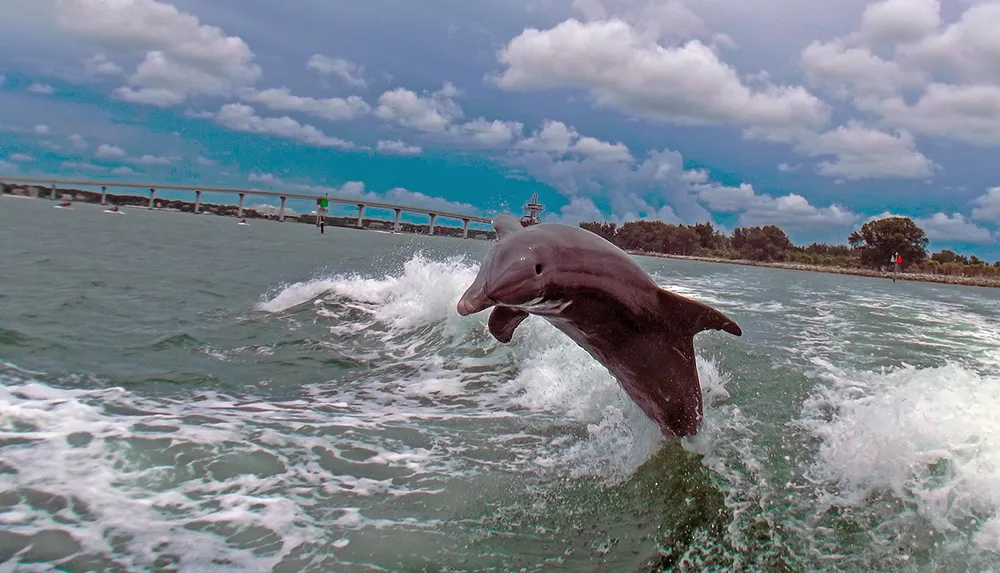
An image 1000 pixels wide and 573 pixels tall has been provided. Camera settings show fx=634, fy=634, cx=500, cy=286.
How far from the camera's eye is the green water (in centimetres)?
408

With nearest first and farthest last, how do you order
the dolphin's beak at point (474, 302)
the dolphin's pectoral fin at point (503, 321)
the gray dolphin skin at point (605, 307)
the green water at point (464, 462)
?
the dolphin's beak at point (474, 302)
the gray dolphin skin at point (605, 307)
the green water at point (464, 462)
the dolphin's pectoral fin at point (503, 321)

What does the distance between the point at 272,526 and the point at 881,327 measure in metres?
15.6

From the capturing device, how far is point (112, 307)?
1253 cm

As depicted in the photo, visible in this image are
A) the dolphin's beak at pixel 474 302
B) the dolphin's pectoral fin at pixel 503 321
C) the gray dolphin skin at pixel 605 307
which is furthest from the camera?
the dolphin's pectoral fin at pixel 503 321

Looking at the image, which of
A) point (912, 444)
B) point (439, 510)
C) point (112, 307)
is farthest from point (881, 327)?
point (112, 307)

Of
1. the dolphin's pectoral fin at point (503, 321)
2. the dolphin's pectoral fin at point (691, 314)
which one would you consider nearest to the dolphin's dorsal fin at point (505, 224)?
the dolphin's pectoral fin at point (503, 321)

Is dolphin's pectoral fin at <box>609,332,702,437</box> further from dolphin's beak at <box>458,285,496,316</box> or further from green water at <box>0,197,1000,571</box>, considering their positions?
dolphin's beak at <box>458,285,496,316</box>

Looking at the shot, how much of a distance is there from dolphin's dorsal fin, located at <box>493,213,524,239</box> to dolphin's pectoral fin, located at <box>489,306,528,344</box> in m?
0.59

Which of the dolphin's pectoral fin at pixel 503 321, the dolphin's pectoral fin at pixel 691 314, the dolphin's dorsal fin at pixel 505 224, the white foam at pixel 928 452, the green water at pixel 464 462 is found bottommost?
the green water at pixel 464 462

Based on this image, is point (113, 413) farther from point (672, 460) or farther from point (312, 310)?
point (312, 310)

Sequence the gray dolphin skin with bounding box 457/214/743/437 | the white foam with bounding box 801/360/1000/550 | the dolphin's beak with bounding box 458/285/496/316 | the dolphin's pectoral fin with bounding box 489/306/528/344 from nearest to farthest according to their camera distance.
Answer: the dolphin's beak with bounding box 458/285/496/316 → the gray dolphin skin with bounding box 457/214/743/437 → the white foam with bounding box 801/360/1000/550 → the dolphin's pectoral fin with bounding box 489/306/528/344

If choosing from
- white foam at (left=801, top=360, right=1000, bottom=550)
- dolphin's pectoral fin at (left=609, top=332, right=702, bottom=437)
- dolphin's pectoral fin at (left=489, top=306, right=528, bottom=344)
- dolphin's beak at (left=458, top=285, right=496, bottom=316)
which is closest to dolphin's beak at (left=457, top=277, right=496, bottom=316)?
dolphin's beak at (left=458, top=285, right=496, bottom=316)

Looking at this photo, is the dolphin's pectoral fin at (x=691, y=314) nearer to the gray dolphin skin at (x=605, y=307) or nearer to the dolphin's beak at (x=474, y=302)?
the gray dolphin skin at (x=605, y=307)

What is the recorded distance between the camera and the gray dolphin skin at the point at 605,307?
3.72 meters
